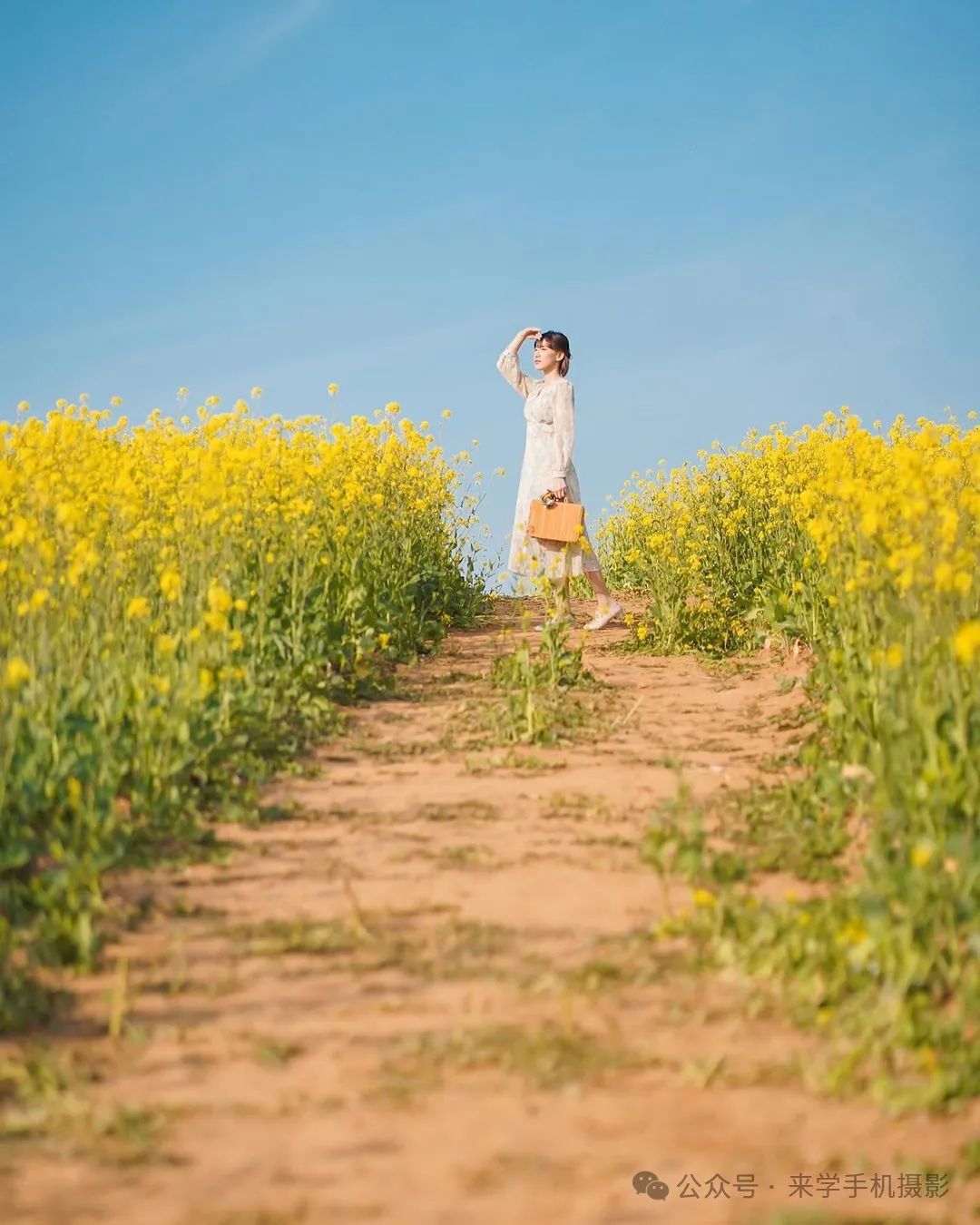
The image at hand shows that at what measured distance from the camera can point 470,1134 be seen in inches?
101

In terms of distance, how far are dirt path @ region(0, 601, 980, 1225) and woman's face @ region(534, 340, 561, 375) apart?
567cm

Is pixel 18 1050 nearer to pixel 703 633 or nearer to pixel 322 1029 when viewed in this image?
pixel 322 1029

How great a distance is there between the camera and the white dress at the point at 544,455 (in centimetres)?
962

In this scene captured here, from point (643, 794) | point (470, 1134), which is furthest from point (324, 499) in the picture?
point (470, 1134)

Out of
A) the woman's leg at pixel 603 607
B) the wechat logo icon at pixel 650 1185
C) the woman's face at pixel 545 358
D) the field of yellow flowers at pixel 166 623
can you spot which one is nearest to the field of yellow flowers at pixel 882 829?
the wechat logo icon at pixel 650 1185

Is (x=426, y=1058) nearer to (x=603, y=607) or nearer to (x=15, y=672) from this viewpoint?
(x=15, y=672)

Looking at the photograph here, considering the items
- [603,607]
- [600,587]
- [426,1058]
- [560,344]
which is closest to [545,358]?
[560,344]

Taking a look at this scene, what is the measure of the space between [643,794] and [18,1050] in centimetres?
272

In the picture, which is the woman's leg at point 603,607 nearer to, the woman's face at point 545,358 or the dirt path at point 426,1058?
the woman's face at point 545,358

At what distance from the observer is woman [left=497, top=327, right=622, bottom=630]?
9.62 meters

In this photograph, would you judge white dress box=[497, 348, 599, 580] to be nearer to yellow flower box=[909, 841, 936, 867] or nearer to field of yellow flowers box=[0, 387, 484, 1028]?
field of yellow flowers box=[0, 387, 484, 1028]

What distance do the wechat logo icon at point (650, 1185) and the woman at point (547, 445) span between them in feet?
23.2

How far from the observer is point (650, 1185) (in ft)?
7.84

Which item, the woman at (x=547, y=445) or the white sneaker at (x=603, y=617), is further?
the white sneaker at (x=603, y=617)
